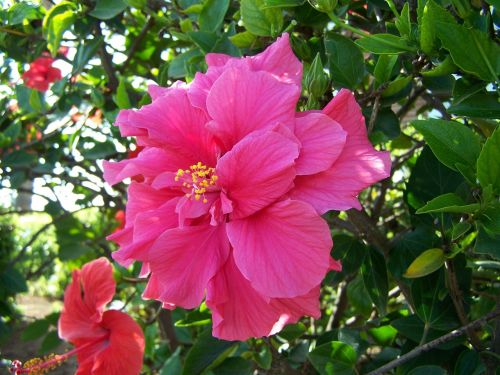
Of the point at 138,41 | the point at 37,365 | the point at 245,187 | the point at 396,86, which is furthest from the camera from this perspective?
the point at 138,41

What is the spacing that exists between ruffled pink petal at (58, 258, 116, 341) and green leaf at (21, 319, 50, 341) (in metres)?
0.69

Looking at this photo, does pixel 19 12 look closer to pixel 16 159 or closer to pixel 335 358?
pixel 16 159

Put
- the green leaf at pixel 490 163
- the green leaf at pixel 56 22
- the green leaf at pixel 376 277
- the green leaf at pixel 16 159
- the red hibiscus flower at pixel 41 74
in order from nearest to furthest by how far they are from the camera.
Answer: the green leaf at pixel 490 163, the green leaf at pixel 376 277, the green leaf at pixel 56 22, the green leaf at pixel 16 159, the red hibiscus flower at pixel 41 74

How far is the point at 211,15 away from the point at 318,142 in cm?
52

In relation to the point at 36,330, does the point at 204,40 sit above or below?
above

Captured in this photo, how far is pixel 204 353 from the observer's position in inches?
49.9

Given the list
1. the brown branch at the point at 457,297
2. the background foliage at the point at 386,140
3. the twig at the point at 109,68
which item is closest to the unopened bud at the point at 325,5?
the background foliage at the point at 386,140

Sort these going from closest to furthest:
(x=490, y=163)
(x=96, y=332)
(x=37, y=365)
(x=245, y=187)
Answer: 1. (x=490, y=163)
2. (x=245, y=187)
3. (x=37, y=365)
4. (x=96, y=332)

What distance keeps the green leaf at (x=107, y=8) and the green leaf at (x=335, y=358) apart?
0.95 metres

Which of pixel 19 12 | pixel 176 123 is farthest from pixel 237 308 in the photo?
pixel 19 12

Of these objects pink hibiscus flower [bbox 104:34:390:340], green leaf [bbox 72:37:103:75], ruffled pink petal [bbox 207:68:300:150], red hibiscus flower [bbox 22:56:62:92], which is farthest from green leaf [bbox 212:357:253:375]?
red hibiscus flower [bbox 22:56:62:92]

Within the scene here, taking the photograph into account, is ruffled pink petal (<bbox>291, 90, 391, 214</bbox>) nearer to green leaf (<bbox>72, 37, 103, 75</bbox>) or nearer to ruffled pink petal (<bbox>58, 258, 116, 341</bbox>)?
ruffled pink petal (<bbox>58, 258, 116, 341</bbox>)

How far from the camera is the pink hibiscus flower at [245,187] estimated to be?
0.80 m

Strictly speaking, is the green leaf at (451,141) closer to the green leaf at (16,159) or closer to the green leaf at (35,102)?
the green leaf at (35,102)
